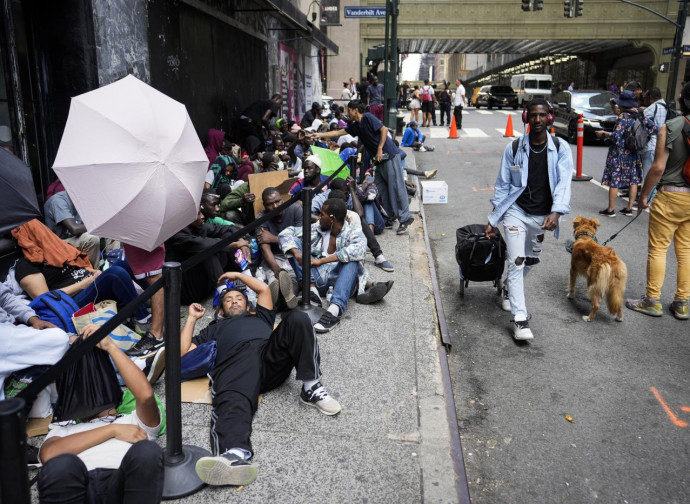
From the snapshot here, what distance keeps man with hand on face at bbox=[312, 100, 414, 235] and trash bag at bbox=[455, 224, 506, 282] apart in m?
2.57

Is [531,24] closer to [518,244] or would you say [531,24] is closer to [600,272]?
[600,272]

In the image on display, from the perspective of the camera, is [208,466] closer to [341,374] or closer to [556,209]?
[341,374]

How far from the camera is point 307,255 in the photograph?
5.14 meters

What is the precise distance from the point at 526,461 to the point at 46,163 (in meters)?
5.59

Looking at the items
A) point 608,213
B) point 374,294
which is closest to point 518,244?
point 374,294

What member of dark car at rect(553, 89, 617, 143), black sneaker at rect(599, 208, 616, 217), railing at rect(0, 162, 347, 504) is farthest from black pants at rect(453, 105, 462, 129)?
railing at rect(0, 162, 347, 504)

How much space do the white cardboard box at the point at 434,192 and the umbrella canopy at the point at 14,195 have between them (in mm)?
7670

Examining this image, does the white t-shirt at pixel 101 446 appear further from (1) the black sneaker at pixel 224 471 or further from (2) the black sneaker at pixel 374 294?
Result: (2) the black sneaker at pixel 374 294

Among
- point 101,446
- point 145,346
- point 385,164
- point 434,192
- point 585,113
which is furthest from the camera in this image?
point 585,113

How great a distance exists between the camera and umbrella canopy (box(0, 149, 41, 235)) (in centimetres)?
304

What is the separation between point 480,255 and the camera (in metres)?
5.82

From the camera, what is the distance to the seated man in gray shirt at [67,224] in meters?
5.69

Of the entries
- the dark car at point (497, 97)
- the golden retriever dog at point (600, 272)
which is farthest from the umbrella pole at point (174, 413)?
the dark car at point (497, 97)

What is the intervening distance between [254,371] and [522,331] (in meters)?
2.52
